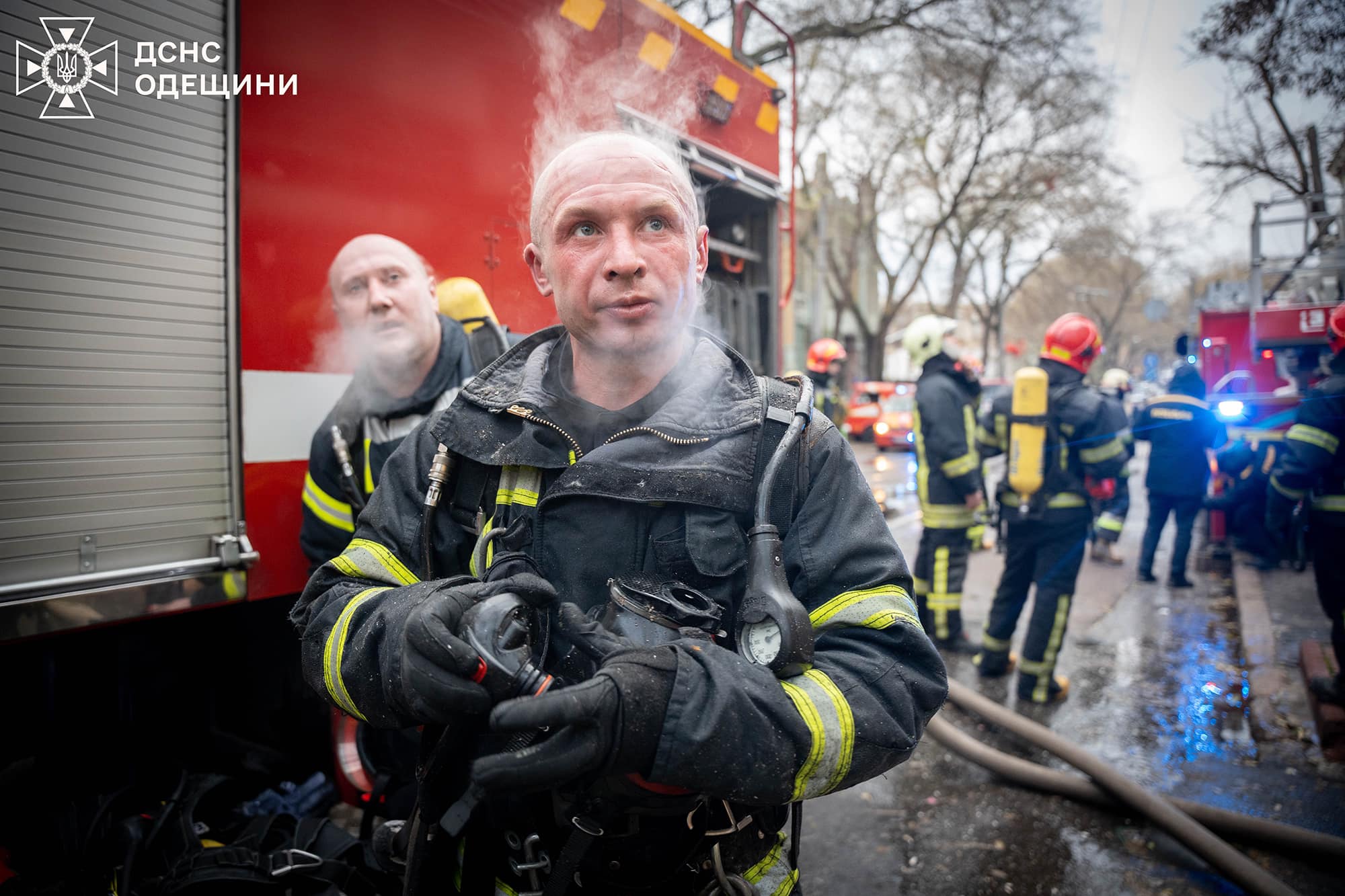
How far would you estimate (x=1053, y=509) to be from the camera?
168 inches

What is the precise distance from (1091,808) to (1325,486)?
7.51 feet

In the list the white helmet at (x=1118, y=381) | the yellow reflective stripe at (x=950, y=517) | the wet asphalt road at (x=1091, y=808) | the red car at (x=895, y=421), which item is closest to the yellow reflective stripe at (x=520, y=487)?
the wet asphalt road at (x=1091, y=808)

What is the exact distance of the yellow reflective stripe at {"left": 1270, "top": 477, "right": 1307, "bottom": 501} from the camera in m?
3.92

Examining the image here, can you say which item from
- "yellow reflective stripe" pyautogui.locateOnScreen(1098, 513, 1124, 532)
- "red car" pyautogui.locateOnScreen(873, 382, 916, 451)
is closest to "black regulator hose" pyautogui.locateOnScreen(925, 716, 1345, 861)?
"yellow reflective stripe" pyautogui.locateOnScreen(1098, 513, 1124, 532)

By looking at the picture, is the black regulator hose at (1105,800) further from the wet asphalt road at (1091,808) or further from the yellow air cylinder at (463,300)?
the yellow air cylinder at (463,300)

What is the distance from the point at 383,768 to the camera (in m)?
2.52

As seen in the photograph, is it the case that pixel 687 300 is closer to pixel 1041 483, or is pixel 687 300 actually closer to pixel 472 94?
pixel 472 94

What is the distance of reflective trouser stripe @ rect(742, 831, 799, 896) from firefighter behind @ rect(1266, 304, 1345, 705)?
394 cm

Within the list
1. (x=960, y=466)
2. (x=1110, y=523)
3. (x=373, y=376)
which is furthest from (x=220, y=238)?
(x=1110, y=523)

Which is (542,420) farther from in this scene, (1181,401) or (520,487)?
(1181,401)

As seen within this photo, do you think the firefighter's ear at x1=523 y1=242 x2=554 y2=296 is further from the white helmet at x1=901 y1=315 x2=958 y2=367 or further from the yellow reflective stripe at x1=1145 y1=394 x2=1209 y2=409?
the yellow reflective stripe at x1=1145 y1=394 x2=1209 y2=409

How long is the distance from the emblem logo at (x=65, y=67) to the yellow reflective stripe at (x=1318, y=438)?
5415mm

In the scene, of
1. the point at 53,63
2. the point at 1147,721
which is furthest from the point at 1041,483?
the point at 53,63

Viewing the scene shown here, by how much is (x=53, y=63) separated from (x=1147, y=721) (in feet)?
17.4
